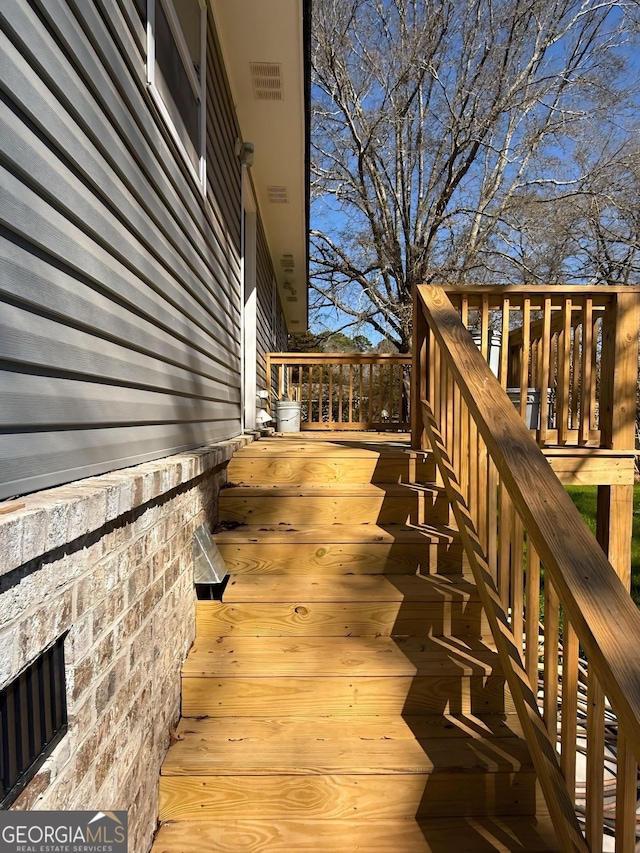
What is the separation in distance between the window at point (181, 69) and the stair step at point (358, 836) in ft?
9.02

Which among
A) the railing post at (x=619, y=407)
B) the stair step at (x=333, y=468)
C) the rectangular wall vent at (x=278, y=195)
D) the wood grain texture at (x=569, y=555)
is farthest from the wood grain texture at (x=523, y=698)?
the rectangular wall vent at (x=278, y=195)

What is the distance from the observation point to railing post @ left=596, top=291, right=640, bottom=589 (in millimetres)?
3205

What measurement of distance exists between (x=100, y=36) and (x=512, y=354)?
15.0 feet

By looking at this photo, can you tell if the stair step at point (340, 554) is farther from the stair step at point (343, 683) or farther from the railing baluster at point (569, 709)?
the railing baluster at point (569, 709)

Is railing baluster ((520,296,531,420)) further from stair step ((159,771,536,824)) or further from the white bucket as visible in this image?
the white bucket

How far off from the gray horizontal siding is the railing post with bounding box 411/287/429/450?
4.68ft

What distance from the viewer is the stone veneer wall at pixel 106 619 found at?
1.02 meters

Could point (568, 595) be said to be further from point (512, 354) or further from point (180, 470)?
point (512, 354)

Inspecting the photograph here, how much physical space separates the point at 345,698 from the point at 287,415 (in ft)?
15.2

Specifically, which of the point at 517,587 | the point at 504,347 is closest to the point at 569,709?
the point at 517,587

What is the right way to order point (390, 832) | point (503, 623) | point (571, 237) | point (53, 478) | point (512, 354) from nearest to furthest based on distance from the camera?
point (53, 478) < point (390, 832) < point (503, 623) < point (512, 354) < point (571, 237)

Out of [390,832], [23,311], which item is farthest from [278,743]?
[23,311]

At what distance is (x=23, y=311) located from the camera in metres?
1.16

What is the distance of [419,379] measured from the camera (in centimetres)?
336
